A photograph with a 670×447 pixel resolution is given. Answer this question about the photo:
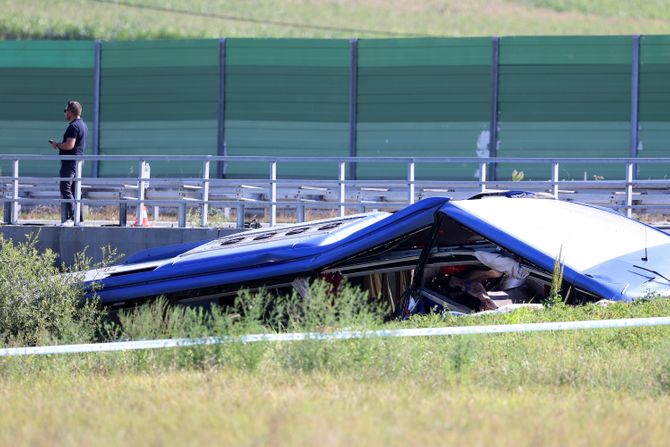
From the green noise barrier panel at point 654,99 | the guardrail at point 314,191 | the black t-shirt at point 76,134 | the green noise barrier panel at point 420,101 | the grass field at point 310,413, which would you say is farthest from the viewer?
the green noise barrier panel at point 420,101

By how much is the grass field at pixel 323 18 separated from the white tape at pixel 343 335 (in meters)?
56.5

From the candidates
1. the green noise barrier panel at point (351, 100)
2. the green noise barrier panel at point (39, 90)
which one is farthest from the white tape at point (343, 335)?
the green noise barrier panel at point (39, 90)

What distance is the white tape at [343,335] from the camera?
309 inches

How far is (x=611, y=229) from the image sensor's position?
1125cm

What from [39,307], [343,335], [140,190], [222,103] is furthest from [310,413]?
[222,103]

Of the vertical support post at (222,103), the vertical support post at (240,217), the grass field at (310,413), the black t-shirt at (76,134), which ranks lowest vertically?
the grass field at (310,413)

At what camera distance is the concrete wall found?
55.4 ft

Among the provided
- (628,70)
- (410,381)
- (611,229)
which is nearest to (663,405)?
(410,381)

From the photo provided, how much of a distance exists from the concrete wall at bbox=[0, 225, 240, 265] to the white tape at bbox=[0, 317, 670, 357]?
8.27 m

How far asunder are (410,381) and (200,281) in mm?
3766

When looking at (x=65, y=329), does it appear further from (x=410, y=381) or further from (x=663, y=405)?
(x=663, y=405)

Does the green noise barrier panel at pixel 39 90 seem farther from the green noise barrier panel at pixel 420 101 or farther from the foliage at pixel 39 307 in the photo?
the foliage at pixel 39 307

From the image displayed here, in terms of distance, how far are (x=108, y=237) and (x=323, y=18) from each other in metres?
60.7

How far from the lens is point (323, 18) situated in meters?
76.1
